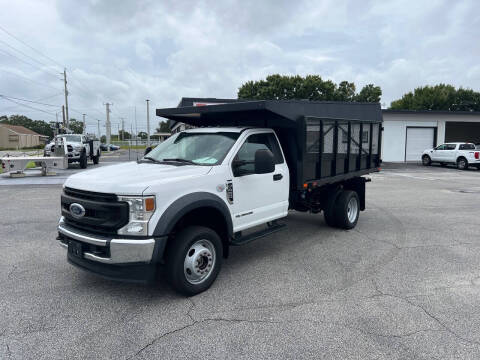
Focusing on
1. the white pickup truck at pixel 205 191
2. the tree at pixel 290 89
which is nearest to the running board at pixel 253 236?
the white pickup truck at pixel 205 191

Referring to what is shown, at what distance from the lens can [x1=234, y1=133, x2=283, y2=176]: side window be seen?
4.79 metres

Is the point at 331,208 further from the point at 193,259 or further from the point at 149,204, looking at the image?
the point at 149,204

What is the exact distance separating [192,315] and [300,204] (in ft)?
11.1

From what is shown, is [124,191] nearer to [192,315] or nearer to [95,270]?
[95,270]

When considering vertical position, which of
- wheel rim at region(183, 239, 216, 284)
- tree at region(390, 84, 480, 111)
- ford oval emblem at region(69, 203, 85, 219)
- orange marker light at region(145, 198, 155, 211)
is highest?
tree at region(390, 84, 480, 111)

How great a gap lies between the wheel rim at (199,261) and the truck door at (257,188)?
1.82 feet

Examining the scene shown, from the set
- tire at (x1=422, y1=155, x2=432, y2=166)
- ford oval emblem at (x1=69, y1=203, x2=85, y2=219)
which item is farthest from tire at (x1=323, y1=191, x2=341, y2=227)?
tire at (x1=422, y1=155, x2=432, y2=166)

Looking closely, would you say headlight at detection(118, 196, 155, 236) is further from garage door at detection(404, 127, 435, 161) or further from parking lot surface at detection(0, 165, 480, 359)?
garage door at detection(404, 127, 435, 161)

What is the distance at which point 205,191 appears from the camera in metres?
4.20

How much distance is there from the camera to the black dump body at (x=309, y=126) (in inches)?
218

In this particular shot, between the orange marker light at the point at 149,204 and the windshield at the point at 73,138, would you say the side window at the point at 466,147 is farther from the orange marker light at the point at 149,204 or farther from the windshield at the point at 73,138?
the orange marker light at the point at 149,204

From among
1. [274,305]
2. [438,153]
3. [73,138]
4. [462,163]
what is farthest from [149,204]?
[438,153]

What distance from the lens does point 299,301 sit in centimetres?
402

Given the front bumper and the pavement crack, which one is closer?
the pavement crack
